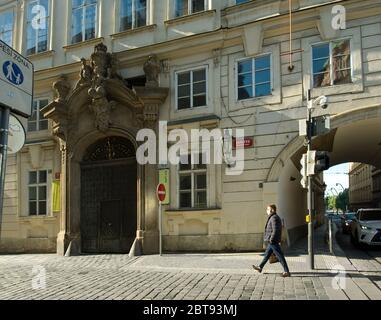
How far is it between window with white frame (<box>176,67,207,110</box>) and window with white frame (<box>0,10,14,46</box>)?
30.2 feet

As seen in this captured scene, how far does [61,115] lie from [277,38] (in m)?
8.54

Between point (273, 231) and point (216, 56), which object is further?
point (216, 56)

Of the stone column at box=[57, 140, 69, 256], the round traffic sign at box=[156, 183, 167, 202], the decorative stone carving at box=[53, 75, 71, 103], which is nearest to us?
the round traffic sign at box=[156, 183, 167, 202]

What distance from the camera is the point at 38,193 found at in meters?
19.0

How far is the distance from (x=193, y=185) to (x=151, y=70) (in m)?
4.45

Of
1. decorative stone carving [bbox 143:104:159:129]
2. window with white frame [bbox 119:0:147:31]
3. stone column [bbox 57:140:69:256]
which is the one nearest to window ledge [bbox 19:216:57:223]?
stone column [bbox 57:140:69:256]

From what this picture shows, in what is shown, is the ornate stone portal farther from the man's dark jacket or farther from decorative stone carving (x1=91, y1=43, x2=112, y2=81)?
the man's dark jacket

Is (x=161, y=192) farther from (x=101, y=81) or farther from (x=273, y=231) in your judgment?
(x=273, y=231)

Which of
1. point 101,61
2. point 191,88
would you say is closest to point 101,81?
point 101,61

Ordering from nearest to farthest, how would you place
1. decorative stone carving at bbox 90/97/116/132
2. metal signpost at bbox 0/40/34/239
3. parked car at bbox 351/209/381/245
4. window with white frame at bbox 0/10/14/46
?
metal signpost at bbox 0/40/34/239 < parked car at bbox 351/209/381/245 < decorative stone carving at bbox 90/97/116/132 < window with white frame at bbox 0/10/14/46

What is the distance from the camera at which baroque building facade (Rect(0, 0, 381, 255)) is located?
48.1ft

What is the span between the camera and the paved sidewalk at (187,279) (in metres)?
8.48

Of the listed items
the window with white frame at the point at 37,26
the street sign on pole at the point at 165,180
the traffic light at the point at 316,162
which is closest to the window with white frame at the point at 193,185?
the street sign on pole at the point at 165,180
